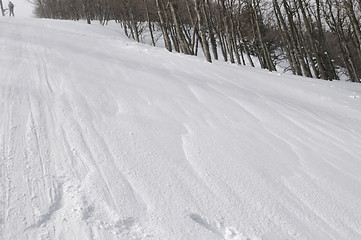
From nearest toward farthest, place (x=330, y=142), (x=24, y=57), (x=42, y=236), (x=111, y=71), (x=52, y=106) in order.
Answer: (x=42, y=236) < (x=330, y=142) < (x=52, y=106) < (x=111, y=71) < (x=24, y=57)

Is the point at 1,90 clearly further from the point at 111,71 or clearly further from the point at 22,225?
the point at 22,225

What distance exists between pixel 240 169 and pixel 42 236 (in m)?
1.66

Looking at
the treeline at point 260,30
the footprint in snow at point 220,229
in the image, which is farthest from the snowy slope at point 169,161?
the treeline at point 260,30

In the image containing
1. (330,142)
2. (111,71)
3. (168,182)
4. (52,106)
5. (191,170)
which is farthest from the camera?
(111,71)

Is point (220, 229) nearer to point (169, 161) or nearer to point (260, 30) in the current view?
point (169, 161)

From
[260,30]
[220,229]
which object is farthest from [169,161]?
[260,30]

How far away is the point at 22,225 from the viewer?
1889mm

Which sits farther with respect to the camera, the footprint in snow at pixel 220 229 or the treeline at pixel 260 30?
the treeline at pixel 260 30

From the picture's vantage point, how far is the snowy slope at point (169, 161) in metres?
1.98

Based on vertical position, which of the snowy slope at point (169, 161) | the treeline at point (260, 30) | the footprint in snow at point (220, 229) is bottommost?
the footprint in snow at point (220, 229)

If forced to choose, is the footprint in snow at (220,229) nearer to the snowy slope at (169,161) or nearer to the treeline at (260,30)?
the snowy slope at (169,161)

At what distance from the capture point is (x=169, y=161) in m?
2.70

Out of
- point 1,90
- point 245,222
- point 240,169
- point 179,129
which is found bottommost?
point 245,222

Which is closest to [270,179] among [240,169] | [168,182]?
[240,169]
